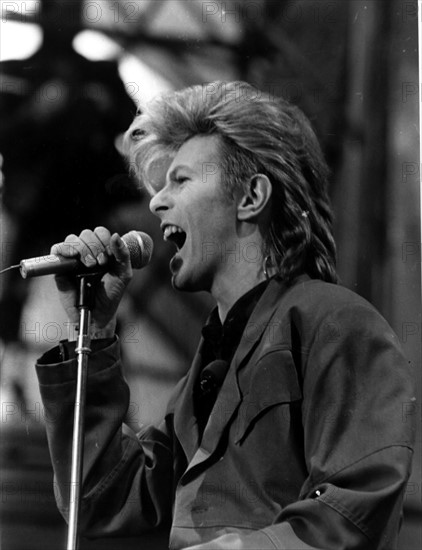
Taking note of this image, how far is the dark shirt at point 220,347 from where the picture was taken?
61.9 inches

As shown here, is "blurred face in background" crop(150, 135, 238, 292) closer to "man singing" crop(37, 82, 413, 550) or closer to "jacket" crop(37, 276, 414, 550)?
"man singing" crop(37, 82, 413, 550)

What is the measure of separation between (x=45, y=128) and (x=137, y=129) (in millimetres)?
223

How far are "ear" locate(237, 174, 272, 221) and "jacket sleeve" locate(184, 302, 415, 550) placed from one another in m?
0.28

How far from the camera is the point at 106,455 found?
1.60 metres

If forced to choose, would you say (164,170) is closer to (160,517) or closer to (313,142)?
(313,142)

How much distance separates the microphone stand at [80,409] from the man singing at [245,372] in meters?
0.07

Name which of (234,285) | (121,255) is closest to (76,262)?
(121,255)

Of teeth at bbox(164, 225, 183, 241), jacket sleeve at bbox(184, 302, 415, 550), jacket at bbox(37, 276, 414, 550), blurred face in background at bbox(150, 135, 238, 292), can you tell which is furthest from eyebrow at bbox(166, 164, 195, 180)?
jacket sleeve at bbox(184, 302, 415, 550)

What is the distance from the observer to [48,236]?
179 cm

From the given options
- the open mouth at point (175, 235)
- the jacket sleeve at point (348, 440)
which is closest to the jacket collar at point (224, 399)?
the jacket sleeve at point (348, 440)

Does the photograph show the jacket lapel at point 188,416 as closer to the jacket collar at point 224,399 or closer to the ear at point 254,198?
the jacket collar at point 224,399

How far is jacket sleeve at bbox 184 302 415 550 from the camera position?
4.19 ft

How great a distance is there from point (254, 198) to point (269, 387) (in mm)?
407

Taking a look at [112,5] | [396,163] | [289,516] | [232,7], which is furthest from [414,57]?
[289,516]
